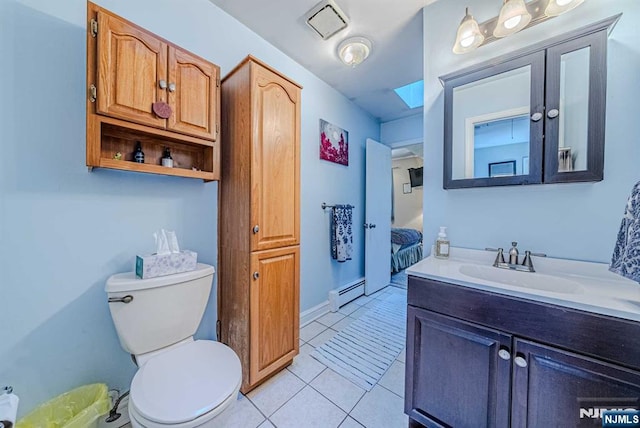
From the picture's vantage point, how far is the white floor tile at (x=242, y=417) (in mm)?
1224

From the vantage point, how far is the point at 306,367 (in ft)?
5.51

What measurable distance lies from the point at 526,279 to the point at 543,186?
0.50 m

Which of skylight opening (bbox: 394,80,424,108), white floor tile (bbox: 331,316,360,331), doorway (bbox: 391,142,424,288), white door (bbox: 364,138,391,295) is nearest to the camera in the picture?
white floor tile (bbox: 331,316,360,331)

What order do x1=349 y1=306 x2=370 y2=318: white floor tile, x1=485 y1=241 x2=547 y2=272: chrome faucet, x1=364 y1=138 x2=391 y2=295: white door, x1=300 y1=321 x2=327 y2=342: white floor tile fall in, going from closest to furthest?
1. x1=485 y1=241 x2=547 y2=272: chrome faucet
2. x1=300 y1=321 x2=327 y2=342: white floor tile
3. x1=349 y1=306 x2=370 y2=318: white floor tile
4. x1=364 y1=138 x2=391 y2=295: white door

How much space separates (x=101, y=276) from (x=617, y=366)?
2.14m

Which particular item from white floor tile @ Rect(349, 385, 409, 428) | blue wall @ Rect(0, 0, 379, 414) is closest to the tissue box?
blue wall @ Rect(0, 0, 379, 414)

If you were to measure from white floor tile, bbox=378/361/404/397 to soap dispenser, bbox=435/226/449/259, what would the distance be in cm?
90

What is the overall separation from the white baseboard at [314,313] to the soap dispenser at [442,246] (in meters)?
1.43

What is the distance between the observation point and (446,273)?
3.60 ft

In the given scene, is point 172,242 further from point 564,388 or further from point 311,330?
point 564,388

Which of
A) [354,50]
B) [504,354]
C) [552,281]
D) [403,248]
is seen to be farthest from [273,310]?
[403,248]

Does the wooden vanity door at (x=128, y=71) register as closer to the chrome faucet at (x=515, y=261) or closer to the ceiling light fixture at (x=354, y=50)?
the ceiling light fixture at (x=354, y=50)

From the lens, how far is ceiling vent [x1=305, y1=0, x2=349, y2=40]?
156 centimetres

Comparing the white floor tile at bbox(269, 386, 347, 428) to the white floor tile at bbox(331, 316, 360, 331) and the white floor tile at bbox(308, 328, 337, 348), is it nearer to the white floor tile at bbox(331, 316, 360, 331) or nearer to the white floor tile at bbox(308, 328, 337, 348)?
the white floor tile at bbox(308, 328, 337, 348)
